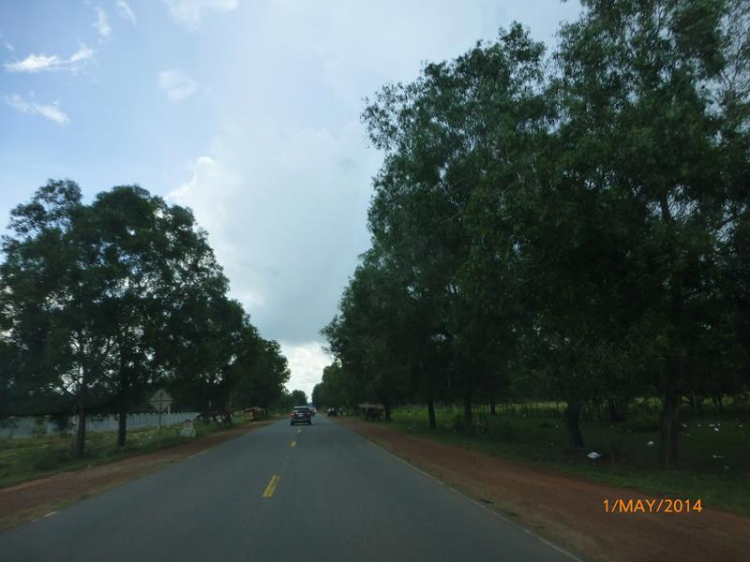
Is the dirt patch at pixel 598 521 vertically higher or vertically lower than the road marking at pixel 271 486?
lower

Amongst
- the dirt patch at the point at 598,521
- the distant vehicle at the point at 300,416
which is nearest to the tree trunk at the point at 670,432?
the dirt patch at the point at 598,521

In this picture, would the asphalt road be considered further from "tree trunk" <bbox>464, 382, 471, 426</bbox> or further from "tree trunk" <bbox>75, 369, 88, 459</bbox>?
"tree trunk" <bbox>464, 382, 471, 426</bbox>

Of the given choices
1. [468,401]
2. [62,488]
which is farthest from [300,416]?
[62,488]

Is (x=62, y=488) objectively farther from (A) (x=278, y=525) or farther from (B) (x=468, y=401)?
(B) (x=468, y=401)

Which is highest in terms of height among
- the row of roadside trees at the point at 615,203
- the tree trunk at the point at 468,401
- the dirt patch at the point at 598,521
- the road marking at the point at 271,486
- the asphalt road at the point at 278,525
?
the row of roadside trees at the point at 615,203

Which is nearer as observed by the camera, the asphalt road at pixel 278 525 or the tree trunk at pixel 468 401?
the asphalt road at pixel 278 525

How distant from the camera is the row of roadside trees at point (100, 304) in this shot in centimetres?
2661

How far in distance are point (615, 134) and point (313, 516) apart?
1036cm

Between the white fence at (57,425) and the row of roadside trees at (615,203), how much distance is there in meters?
25.1

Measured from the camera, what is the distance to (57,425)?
3525 cm

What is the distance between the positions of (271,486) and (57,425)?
26998 mm

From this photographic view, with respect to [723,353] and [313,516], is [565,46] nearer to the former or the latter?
[723,353]

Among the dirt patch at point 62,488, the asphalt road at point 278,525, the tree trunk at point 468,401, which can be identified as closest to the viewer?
the asphalt road at point 278,525

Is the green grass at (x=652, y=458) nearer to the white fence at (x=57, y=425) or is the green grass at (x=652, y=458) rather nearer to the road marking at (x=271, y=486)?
the road marking at (x=271, y=486)
